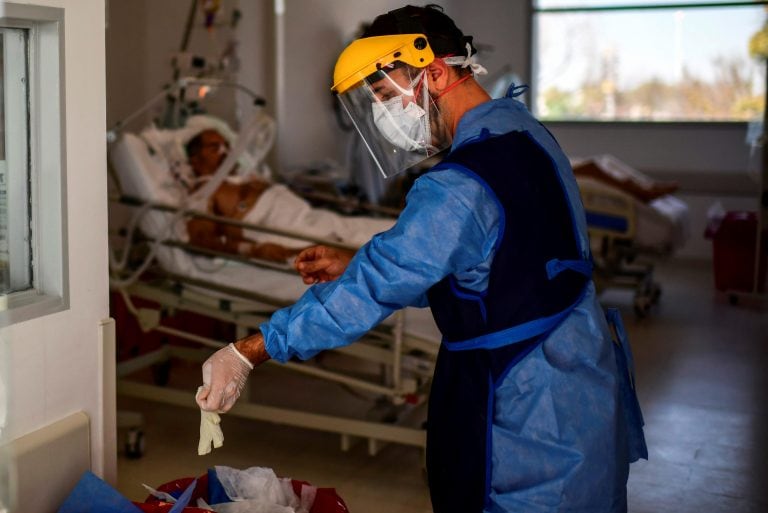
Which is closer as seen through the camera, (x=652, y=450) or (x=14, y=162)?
(x=14, y=162)

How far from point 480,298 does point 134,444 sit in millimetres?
2139

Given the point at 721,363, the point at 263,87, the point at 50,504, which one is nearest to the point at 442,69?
the point at 50,504

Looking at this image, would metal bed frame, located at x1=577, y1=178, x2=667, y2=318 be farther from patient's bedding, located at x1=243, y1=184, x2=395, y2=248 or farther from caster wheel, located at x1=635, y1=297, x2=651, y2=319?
patient's bedding, located at x1=243, y1=184, x2=395, y2=248

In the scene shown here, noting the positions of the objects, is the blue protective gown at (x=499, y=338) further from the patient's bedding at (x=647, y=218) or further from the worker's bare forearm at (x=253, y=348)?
the patient's bedding at (x=647, y=218)

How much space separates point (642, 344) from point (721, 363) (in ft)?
1.72

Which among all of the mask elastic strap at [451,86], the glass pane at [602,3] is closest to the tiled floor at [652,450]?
the mask elastic strap at [451,86]

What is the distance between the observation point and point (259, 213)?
4504 millimetres

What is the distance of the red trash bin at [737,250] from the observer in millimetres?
6664

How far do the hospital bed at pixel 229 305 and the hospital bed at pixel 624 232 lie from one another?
2.37 metres

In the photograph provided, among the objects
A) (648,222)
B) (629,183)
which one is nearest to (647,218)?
(648,222)

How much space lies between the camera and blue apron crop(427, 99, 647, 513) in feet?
5.77

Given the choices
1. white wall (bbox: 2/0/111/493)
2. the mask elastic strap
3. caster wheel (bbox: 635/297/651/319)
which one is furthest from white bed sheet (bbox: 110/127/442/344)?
caster wheel (bbox: 635/297/651/319)

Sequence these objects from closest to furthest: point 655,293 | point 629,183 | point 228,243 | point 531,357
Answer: point 531,357, point 228,243, point 629,183, point 655,293

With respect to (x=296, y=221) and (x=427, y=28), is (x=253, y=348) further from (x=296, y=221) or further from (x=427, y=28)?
(x=296, y=221)
